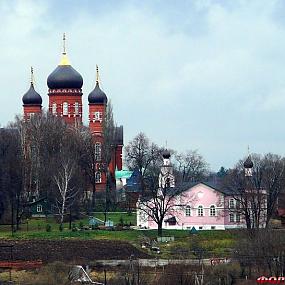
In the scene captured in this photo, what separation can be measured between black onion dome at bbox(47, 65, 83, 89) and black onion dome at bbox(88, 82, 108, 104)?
129 cm

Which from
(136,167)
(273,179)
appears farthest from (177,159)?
(273,179)

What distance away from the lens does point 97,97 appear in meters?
80.2

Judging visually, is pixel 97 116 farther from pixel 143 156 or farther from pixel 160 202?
pixel 160 202

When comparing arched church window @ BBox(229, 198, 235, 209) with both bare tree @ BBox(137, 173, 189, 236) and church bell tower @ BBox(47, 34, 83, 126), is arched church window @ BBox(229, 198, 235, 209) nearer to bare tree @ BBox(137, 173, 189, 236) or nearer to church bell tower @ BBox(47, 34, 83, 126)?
bare tree @ BBox(137, 173, 189, 236)

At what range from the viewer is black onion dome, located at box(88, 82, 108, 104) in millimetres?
80125

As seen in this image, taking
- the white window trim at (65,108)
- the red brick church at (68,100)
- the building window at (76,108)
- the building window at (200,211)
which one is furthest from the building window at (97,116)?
the building window at (200,211)

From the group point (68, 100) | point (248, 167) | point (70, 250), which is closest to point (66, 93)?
point (68, 100)

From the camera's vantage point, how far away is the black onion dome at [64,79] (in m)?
79.2

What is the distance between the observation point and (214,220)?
60688mm

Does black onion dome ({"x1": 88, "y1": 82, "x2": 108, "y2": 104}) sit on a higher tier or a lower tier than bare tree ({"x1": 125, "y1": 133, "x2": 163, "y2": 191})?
higher

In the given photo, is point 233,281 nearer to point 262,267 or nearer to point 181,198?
point 262,267

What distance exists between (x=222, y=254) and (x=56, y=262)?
304 inches

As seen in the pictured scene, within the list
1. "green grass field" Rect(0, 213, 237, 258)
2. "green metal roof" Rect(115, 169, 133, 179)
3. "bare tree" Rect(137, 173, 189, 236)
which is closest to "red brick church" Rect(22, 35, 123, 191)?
"green metal roof" Rect(115, 169, 133, 179)

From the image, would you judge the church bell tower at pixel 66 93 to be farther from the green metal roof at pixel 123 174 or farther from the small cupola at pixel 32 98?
the green metal roof at pixel 123 174
